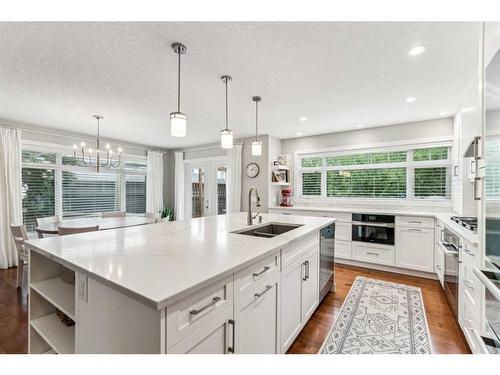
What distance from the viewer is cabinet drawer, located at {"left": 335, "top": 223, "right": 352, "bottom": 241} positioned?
3.88 metres

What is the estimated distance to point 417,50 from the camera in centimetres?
189

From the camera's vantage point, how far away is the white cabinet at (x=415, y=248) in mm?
3258

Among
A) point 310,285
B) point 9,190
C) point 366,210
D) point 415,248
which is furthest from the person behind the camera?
point 366,210

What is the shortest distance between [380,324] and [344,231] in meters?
1.91

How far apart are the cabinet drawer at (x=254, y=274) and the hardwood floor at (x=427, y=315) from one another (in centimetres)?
82

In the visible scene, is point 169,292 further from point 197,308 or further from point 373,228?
point 373,228

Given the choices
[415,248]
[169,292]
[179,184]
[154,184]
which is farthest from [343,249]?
[154,184]

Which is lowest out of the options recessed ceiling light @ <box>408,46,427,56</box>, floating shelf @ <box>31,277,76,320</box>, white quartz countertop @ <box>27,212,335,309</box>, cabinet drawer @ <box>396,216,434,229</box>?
floating shelf @ <box>31,277,76,320</box>

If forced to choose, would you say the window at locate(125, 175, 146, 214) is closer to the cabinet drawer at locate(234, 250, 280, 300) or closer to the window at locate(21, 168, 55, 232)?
the window at locate(21, 168, 55, 232)

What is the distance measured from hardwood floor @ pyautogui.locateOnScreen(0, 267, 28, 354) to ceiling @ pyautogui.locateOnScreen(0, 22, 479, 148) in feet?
7.89

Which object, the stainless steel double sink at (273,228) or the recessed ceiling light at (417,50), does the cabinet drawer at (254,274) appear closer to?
the stainless steel double sink at (273,228)

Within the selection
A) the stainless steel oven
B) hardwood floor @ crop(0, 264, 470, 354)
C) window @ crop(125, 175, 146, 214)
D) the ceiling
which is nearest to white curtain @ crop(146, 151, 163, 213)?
window @ crop(125, 175, 146, 214)
